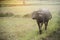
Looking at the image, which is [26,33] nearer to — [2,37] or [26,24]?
[26,24]

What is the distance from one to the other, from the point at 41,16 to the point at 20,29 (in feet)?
1.14

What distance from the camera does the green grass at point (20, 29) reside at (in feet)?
5.87

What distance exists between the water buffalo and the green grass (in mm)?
51

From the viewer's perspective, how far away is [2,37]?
5.90 feet

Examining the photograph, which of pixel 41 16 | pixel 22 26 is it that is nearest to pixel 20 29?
pixel 22 26

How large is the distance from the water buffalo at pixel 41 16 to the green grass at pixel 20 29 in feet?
0.17

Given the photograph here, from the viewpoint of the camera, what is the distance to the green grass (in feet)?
5.87

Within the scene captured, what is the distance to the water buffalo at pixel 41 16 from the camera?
1.80 metres

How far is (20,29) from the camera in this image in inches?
71.1

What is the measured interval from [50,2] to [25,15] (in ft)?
1.35

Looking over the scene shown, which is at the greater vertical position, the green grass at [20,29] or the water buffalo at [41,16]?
the water buffalo at [41,16]

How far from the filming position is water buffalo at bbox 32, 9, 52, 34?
1802 mm

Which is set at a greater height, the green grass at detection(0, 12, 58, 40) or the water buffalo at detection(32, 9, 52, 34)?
the water buffalo at detection(32, 9, 52, 34)

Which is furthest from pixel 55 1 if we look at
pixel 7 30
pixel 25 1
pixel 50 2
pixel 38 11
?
pixel 7 30
